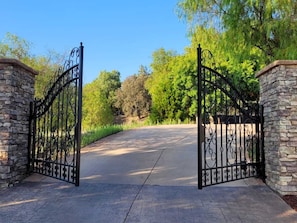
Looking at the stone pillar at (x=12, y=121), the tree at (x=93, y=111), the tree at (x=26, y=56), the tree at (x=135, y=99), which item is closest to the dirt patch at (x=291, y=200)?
the stone pillar at (x=12, y=121)

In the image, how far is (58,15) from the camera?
35.6 ft

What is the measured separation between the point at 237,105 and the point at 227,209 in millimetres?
2051

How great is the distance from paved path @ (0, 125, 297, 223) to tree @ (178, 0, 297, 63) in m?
2.90

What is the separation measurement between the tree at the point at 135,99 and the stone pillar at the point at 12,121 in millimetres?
17564

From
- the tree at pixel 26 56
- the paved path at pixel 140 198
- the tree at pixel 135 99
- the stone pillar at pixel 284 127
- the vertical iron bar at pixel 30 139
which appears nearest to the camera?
the paved path at pixel 140 198

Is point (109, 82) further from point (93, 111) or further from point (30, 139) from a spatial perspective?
point (30, 139)

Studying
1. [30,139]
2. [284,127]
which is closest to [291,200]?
[284,127]

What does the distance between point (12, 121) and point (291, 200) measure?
4.50m

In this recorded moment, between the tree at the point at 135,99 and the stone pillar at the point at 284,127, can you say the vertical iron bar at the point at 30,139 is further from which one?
the tree at the point at 135,99

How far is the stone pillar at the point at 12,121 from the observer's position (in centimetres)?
467

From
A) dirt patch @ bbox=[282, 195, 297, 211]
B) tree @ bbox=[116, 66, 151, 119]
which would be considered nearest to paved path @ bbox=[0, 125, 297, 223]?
dirt patch @ bbox=[282, 195, 297, 211]

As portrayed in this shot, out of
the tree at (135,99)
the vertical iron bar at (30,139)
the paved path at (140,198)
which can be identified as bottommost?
the paved path at (140,198)

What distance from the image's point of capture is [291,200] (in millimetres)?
4008

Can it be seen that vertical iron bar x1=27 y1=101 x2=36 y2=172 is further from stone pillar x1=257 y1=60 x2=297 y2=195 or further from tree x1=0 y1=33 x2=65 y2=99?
tree x1=0 y1=33 x2=65 y2=99
